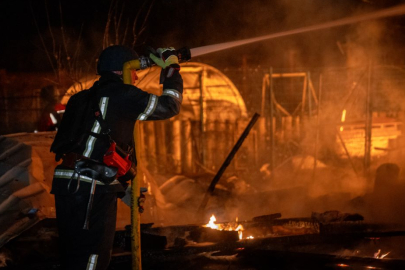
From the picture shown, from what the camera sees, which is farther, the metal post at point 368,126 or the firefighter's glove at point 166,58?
the metal post at point 368,126

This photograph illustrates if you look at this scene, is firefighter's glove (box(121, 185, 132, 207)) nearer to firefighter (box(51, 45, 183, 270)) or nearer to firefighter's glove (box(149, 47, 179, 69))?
firefighter (box(51, 45, 183, 270))

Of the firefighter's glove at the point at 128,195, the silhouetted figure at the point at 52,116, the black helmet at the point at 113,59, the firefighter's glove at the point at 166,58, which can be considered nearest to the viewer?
the firefighter's glove at the point at 166,58

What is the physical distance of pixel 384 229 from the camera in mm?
5250

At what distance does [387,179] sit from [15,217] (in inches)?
253

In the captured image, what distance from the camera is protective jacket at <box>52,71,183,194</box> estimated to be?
315cm

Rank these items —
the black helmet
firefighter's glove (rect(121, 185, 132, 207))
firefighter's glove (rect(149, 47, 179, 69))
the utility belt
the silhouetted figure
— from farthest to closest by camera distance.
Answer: the silhouetted figure, firefighter's glove (rect(121, 185, 132, 207)), the black helmet, firefighter's glove (rect(149, 47, 179, 69)), the utility belt

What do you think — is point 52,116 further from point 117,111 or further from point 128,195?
point 117,111

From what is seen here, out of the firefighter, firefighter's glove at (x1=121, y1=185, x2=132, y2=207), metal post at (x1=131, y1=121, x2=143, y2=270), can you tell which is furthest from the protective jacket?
firefighter's glove at (x1=121, y1=185, x2=132, y2=207)

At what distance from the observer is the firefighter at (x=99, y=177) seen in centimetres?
315

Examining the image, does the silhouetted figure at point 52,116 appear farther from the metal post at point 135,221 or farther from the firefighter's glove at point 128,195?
the metal post at point 135,221

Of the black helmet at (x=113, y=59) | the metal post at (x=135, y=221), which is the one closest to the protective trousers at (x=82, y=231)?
the metal post at (x=135, y=221)

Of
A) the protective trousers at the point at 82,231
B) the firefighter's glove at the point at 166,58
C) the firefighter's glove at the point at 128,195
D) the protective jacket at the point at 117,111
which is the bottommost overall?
the protective trousers at the point at 82,231

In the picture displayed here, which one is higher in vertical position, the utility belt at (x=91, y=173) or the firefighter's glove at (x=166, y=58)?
the firefighter's glove at (x=166, y=58)

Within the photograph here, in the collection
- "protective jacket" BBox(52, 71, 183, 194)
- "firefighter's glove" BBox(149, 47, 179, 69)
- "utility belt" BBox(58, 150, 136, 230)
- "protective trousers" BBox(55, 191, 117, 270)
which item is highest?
"firefighter's glove" BBox(149, 47, 179, 69)
